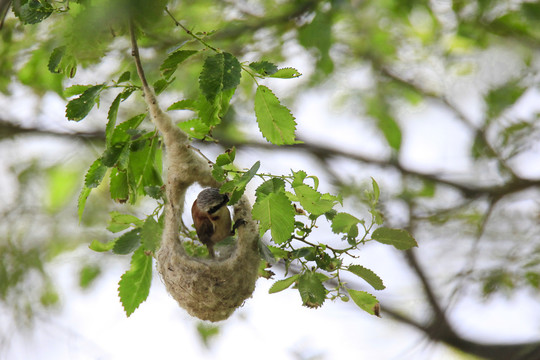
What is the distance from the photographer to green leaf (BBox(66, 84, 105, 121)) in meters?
1.35

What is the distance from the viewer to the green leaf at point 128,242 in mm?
1487

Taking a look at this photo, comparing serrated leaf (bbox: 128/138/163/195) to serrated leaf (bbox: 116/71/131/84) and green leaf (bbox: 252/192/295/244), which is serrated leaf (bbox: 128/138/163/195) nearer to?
serrated leaf (bbox: 116/71/131/84)

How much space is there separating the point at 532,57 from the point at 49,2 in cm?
289

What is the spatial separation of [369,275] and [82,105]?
32.6 inches

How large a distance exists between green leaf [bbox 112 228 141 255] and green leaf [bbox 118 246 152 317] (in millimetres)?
61

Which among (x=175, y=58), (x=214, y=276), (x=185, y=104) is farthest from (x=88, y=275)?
(x=175, y=58)

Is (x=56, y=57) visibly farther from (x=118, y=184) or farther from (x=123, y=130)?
(x=118, y=184)

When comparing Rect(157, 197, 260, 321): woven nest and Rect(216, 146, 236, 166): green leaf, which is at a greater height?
Rect(216, 146, 236, 166): green leaf

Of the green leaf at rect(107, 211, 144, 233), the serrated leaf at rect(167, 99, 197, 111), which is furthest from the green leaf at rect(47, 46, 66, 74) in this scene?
the green leaf at rect(107, 211, 144, 233)

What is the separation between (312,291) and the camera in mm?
1324

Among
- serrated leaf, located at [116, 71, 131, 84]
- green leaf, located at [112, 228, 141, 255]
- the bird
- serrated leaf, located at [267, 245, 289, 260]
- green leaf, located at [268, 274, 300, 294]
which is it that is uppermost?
serrated leaf, located at [116, 71, 131, 84]

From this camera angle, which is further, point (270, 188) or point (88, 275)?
point (88, 275)

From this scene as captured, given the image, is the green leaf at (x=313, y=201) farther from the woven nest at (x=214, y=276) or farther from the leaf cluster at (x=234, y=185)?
the woven nest at (x=214, y=276)

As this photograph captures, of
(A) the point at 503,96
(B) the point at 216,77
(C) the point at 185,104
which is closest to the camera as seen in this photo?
(B) the point at 216,77
